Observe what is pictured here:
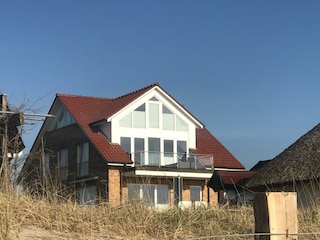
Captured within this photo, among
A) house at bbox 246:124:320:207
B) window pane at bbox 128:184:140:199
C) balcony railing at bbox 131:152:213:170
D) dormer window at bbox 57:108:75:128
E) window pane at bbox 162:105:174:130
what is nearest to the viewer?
window pane at bbox 128:184:140:199

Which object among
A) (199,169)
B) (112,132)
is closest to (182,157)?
(199,169)

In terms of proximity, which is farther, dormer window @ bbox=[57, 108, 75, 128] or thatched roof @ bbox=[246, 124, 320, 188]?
dormer window @ bbox=[57, 108, 75, 128]

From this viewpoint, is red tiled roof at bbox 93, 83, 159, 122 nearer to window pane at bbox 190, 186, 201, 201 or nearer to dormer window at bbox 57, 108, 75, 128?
dormer window at bbox 57, 108, 75, 128

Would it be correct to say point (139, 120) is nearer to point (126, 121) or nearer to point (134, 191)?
point (126, 121)

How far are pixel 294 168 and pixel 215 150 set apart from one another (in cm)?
2156

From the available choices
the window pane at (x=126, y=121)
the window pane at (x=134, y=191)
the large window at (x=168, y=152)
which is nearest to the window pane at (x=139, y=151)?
the window pane at (x=126, y=121)

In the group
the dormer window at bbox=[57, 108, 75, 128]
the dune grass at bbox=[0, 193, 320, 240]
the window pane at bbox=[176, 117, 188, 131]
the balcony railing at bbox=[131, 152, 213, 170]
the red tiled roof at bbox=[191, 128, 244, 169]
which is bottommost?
the dune grass at bbox=[0, 193, 320, 240]

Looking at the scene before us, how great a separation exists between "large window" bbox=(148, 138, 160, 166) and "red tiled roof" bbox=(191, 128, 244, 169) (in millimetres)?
3072

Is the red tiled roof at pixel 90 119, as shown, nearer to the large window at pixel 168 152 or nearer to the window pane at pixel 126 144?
the window pane at pixel 126 144

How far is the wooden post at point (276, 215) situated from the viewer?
15.5 ft

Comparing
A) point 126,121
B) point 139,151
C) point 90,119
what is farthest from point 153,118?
point 90,119

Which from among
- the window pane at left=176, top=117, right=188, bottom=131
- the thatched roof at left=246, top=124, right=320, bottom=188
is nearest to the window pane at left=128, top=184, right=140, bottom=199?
the thatched roof at left=246, top=124, right=320, bottom=188

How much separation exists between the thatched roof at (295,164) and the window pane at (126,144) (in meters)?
15.6

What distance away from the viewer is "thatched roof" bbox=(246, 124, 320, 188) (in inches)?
691
